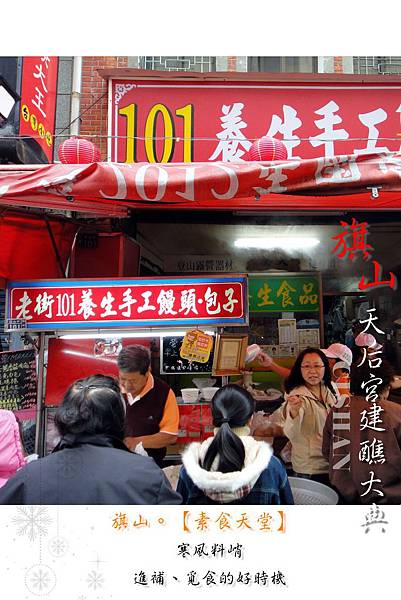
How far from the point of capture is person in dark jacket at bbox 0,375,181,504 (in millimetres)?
2455

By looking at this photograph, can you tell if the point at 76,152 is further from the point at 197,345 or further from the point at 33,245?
the point at 197,345

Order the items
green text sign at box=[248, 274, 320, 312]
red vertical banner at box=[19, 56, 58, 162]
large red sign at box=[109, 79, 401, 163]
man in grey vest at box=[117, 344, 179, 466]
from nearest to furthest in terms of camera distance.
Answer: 1. man in grey vest at box=[117, 344, 179, 466]
2. red vertical banner at box=[19, 56, 58, 162]
3. large red sign at box=[109, 79, 401, 163]
4. green text sign at box=[248, 274, 320, 312]

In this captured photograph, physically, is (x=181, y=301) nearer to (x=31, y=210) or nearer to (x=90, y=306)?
(x=90, y=306)

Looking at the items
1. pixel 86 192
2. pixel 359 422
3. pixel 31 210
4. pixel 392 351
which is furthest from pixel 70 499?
pixel 392 351

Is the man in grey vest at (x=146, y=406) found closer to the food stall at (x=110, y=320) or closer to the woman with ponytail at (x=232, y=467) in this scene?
the food stall at (x=110, y=320)

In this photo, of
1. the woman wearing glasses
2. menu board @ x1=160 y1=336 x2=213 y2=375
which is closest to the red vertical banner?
menu board @ x1=160 y1=336 x2=213 y2=375

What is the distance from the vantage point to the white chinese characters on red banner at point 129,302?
13.0ft

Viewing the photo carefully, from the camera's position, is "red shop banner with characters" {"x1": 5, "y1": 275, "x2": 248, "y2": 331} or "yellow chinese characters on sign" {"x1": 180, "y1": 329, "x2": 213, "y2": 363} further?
"yellow chinese characters on sign" {"x1": 180, "y1": 329, "x2": 213, "y2": 363}
